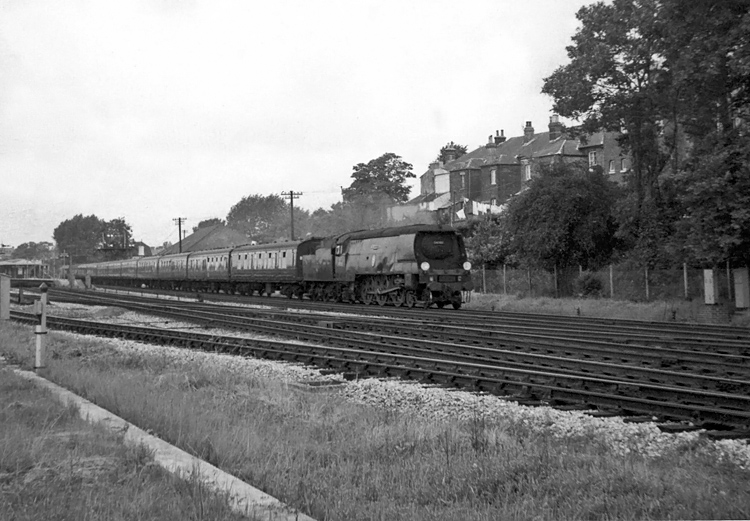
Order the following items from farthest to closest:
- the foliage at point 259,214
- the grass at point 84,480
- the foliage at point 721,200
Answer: the foliage at point 259,214, the foliage at point 721,200, the grass at point 84,480

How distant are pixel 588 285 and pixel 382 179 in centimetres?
6483

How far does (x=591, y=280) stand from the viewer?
34.5 metres

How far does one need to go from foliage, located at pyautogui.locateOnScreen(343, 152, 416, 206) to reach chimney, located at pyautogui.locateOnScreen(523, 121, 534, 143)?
20.8m

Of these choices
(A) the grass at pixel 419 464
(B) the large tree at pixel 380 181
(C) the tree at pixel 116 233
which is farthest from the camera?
(C) the tree at pixel 116 233

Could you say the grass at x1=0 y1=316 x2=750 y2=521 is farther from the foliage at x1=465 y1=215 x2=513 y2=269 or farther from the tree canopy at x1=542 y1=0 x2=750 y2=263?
the foliage at x1=465 y1=215 x2=513 y2=269

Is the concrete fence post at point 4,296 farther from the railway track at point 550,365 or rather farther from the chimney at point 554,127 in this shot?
the chimney at point 554,127

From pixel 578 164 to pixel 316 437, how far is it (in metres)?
31.6

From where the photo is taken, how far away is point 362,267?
32.0m

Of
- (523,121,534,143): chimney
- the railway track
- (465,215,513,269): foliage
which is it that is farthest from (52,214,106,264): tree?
the railway track

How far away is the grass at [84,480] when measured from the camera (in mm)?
5156

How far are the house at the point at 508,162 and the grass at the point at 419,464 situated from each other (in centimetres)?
5713

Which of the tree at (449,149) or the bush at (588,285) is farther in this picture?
the tree at (449,149)

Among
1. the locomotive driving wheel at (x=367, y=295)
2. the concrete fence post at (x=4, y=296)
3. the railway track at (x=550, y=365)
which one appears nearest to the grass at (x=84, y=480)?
the railway track at (x=550, y=365)

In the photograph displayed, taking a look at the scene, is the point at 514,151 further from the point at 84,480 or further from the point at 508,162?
the point at 84,480
